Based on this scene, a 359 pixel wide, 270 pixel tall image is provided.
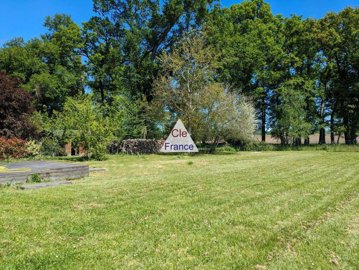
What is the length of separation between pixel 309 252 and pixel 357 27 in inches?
1188

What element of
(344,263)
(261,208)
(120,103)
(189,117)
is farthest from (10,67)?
(344,263)

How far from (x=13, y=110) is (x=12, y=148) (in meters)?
2.07

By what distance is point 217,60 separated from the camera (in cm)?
2481

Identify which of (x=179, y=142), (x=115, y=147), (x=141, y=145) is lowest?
(x=115, y=147)

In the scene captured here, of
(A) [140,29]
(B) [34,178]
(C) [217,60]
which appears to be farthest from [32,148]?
(C) [217,60]

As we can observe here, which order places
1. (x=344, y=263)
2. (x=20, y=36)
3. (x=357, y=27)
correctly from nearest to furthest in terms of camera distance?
1. (x=344, y=263)
2. (x=357, y=27)
3. (x=20, y=36)

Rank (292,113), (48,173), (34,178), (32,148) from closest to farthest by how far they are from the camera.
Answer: (34,178) < (48,173) < (32,148) < (292,113)

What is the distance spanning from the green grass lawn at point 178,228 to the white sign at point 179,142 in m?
12.1

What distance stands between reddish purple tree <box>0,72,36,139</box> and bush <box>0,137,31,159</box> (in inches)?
28.5

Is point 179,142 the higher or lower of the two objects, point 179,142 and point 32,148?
the higher

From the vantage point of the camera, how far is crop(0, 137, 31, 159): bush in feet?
42.3

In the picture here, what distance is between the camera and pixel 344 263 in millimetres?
3035

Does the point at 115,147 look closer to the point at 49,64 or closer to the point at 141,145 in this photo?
the point at 141,145

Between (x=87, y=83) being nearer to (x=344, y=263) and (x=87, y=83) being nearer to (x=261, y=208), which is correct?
(x=261, y=208)
